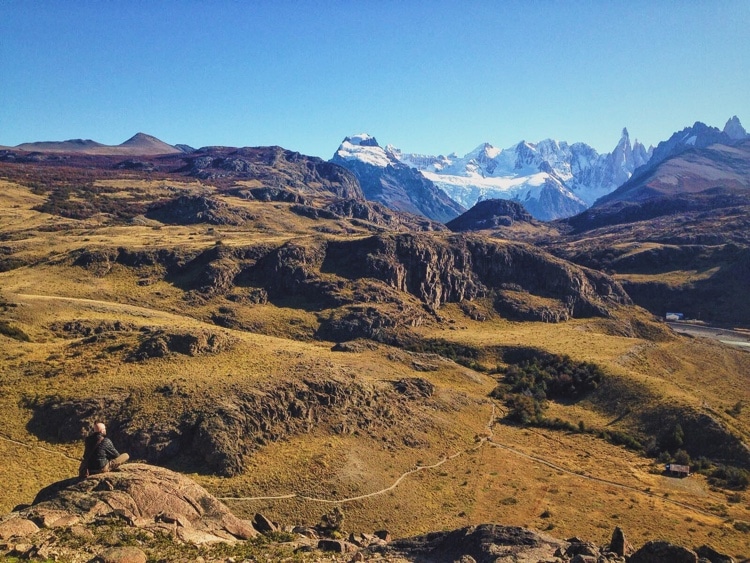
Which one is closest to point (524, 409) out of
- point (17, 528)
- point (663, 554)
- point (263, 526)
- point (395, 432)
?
point (395, 432)

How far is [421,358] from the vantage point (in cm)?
9825

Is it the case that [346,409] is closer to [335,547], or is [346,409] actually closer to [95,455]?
[335,547]

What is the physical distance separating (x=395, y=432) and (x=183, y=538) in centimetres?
4446

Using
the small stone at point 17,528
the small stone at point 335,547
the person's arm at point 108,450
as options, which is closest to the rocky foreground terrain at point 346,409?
the small stone at point 17,528

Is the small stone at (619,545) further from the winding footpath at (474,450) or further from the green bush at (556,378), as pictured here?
the green bush at (556,378)

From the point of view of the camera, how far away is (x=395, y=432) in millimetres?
65812

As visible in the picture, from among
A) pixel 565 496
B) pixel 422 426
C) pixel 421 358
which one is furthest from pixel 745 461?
pixel 421 358

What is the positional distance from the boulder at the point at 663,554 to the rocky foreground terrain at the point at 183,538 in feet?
0.14

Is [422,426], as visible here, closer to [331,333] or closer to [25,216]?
[331,333]

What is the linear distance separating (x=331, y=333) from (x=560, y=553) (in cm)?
8547

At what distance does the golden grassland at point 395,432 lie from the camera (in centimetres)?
5012

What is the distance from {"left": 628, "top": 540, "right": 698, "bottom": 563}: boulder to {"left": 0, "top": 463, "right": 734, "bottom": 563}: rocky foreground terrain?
43mm

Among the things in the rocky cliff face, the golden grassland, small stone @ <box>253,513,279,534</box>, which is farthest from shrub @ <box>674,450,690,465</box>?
small stone @ <box>253,513,279,534</box>

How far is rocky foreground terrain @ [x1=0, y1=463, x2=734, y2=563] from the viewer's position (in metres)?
20.8
